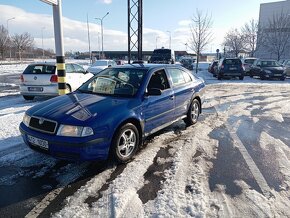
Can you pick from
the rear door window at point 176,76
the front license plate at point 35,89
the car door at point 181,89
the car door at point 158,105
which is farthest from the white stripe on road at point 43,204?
the front license plate at point 35,89

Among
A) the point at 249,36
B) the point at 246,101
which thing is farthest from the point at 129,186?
the point at 249,36

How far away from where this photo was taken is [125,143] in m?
4.40

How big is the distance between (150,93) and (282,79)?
19001mm

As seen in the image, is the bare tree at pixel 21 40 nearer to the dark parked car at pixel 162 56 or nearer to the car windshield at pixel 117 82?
the dark parked car at pixel 162 56

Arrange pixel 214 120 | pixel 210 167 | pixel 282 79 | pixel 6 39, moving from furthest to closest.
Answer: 1. pixel 6 39
2. pixel 282 79
3. pixel 214 120
4. pixel 210 167

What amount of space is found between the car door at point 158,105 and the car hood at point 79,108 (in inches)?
20.1

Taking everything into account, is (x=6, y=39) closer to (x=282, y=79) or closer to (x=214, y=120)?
(x=282, y=79)

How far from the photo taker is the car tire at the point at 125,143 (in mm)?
4164

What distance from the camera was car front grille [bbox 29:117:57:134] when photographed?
388 cm

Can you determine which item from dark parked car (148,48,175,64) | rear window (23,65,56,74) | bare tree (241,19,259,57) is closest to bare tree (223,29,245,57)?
bare tree (241,19,259,57)

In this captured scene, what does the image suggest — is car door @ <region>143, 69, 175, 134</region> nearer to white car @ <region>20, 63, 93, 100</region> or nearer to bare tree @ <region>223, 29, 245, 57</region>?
white car @ <region>20, 63, 93, 100</region>

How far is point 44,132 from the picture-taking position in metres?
3.94

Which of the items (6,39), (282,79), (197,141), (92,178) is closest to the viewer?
(92,178)

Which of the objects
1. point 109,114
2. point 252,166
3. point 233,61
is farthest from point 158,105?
point 233,61
